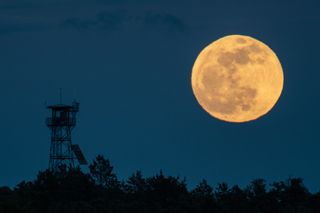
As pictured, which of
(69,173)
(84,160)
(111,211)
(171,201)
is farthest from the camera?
(84,160)

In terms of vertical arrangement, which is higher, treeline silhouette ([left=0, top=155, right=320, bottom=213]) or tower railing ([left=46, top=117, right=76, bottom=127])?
tower railing ([left=46, top=117, right=76, bottom=127])

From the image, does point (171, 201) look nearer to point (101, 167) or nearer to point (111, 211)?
point (111, 211)

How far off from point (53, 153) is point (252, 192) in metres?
25.8

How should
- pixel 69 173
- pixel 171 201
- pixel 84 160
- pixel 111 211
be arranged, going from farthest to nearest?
pixel 84 160, pixel 69 173, pixel 171 201, pixel 111 211

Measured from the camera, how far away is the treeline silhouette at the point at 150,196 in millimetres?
111125

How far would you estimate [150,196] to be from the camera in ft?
386

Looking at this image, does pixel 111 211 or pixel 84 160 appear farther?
pixel 84 160

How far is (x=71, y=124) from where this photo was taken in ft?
418

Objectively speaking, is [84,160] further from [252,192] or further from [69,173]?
[252,192]

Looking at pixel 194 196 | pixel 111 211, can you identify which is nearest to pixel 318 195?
pixel 194 196

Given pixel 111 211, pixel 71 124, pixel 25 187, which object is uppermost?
pixel 71 124

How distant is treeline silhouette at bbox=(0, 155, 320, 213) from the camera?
111125 millimetres

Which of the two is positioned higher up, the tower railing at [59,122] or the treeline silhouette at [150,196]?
the tower railing at [59,122]

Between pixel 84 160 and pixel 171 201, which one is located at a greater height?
pixel 84 160
